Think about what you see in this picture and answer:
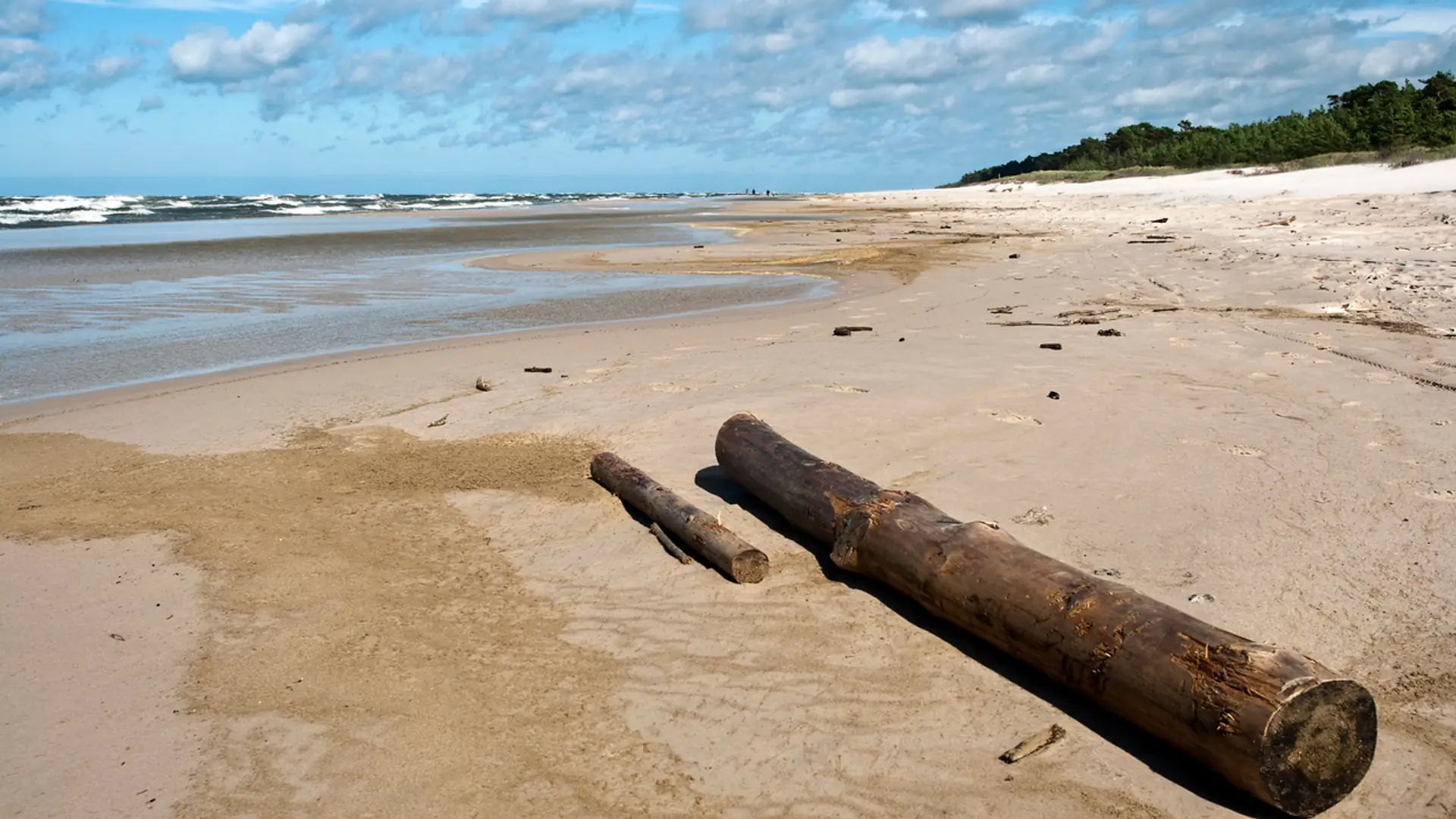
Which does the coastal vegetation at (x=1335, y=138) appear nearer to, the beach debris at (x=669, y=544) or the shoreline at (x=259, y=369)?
the shoreline at (x=259, y=369)

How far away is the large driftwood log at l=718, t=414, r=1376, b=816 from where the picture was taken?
2.97 metres

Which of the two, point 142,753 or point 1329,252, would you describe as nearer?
point 142,753

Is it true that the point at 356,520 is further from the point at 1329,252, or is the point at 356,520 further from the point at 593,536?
the point at 1329,252

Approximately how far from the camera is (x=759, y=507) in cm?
587

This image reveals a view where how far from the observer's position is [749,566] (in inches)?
189

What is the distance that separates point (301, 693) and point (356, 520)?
211 centimetres

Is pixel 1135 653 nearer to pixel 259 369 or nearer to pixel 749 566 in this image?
pixel 749 566

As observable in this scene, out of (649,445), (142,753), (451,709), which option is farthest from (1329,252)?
(142,753)

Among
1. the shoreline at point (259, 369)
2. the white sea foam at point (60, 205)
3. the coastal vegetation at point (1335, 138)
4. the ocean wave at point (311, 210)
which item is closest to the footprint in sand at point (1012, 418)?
the shoreline at point (259, 369)

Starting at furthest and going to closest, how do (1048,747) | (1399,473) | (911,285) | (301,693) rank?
(911,285) < (1399,473) < (301,693) < (1048,747)

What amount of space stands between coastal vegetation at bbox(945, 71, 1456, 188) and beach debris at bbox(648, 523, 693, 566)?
27.8 m

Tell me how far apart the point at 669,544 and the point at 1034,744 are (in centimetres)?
236

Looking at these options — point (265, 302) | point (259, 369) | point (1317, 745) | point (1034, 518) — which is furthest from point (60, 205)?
point (1317, 745)

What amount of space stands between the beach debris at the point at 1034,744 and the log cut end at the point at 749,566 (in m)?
1.68
